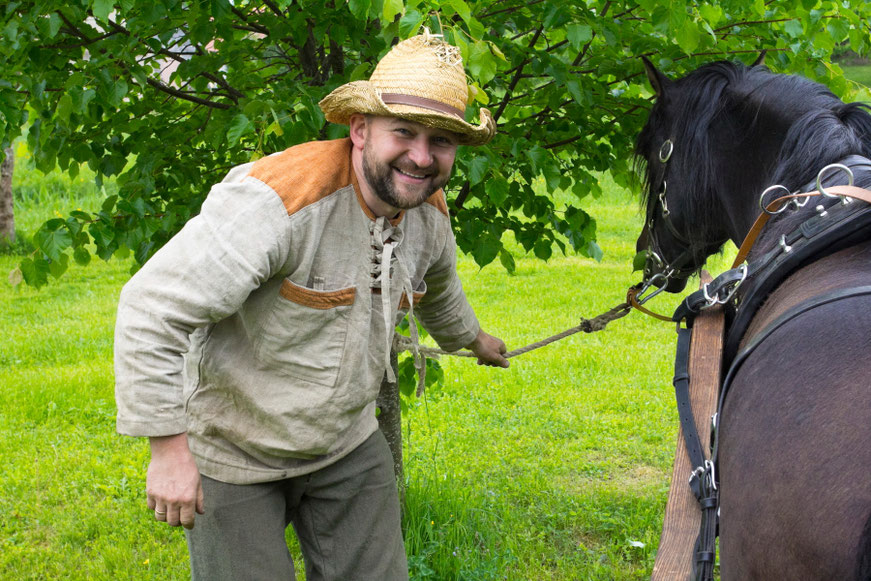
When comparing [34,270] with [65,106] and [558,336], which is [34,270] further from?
[558,336]

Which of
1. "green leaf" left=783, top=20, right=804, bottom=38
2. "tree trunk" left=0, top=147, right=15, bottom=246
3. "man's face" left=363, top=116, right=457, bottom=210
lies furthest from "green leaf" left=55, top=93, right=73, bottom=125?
"tree trunk" left=0, top=147, right=15, bottom=246

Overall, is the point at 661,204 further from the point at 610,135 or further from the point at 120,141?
the point at 120,141

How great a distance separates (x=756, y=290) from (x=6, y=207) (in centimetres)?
1009

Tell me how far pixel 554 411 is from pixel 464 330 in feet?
8.86

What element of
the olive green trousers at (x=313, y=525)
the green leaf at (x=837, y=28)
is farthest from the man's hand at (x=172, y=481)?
the green leaf at (x=837, y=28)

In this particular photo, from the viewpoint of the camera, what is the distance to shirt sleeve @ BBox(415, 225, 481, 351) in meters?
2.64

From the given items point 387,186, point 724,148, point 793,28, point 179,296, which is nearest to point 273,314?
point 179,296

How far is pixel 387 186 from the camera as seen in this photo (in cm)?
215

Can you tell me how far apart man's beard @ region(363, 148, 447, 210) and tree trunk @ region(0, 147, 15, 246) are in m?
9.08

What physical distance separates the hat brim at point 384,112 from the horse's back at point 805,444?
2.89ft

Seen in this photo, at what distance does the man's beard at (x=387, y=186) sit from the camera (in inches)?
84.2

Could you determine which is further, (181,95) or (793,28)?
(181,95)

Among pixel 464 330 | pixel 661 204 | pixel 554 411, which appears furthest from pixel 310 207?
pixel 554 411

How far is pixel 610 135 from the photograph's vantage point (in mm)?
3451
